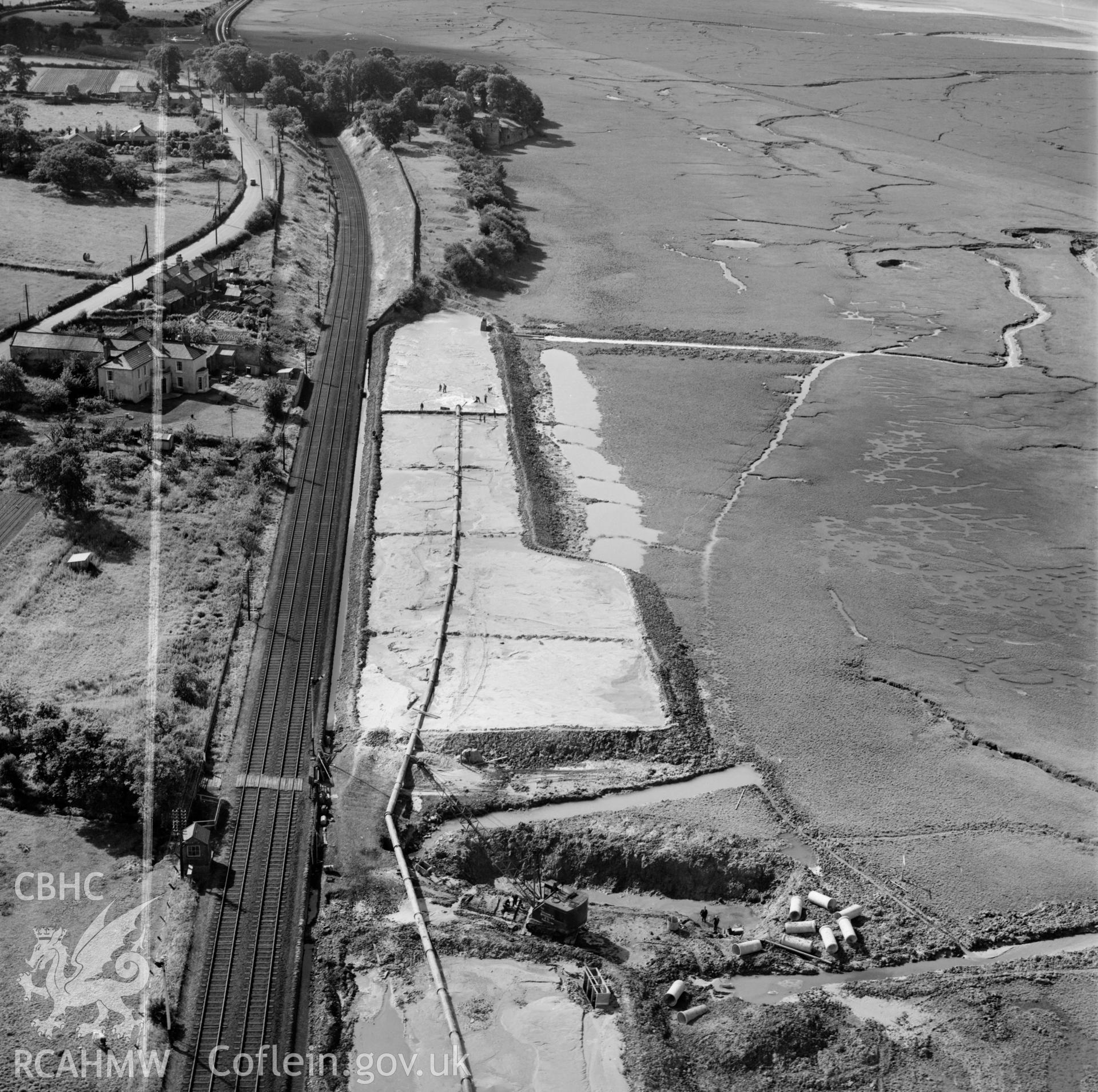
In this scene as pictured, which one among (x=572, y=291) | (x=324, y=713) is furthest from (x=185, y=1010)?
Answer: (x=572, y=291)

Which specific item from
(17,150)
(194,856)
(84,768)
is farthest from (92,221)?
(194,856)

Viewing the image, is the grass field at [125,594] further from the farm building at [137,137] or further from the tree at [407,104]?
the tree at [407,104]

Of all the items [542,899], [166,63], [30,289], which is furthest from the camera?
[166,63]

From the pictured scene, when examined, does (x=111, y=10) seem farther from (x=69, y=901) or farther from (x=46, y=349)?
(x=69, y=901)

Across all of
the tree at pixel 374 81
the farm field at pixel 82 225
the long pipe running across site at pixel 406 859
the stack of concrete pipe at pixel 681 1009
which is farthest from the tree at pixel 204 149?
the stack of concrete pipe at pixel 681 1009

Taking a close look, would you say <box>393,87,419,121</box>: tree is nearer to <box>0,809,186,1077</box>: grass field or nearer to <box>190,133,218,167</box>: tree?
<box>190,133,218,167</box>: tree
